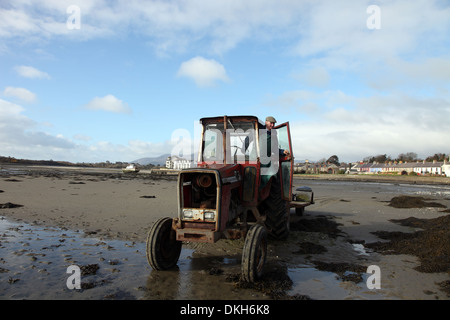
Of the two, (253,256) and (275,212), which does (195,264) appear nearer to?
(253,256)

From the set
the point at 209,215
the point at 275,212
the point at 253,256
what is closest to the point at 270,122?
the point at 275,212

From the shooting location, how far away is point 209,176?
5156 millimetres

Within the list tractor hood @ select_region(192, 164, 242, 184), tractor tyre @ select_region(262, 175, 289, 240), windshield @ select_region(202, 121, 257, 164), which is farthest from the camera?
tractor tyre @ select_region(262, 175, 289, 240)

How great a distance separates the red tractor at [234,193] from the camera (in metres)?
4.77

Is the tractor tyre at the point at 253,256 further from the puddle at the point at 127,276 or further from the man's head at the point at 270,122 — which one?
the man's head at the point at 270,122

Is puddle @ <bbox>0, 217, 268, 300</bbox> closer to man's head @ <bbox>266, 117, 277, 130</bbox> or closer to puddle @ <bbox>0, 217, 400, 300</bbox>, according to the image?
puddle @ <bbox>0, 217, 400, 300</bbox>

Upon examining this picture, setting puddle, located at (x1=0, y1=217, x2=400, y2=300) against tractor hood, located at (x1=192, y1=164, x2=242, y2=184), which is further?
tractor hood, located at (x1=192, y1=164, x2=242, y2=184)

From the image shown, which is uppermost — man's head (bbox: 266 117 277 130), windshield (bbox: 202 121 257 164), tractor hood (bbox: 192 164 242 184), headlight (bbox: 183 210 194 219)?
man's head (bbox: 266 117 277 130)

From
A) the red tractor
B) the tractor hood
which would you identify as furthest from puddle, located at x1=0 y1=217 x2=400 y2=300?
the tractor hood

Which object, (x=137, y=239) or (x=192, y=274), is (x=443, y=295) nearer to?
(x=192, y=274)

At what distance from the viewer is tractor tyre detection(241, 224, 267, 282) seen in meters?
4.32

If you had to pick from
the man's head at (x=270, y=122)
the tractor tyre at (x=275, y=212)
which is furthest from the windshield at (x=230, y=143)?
the tractor tyre at (x=275, y=212)
